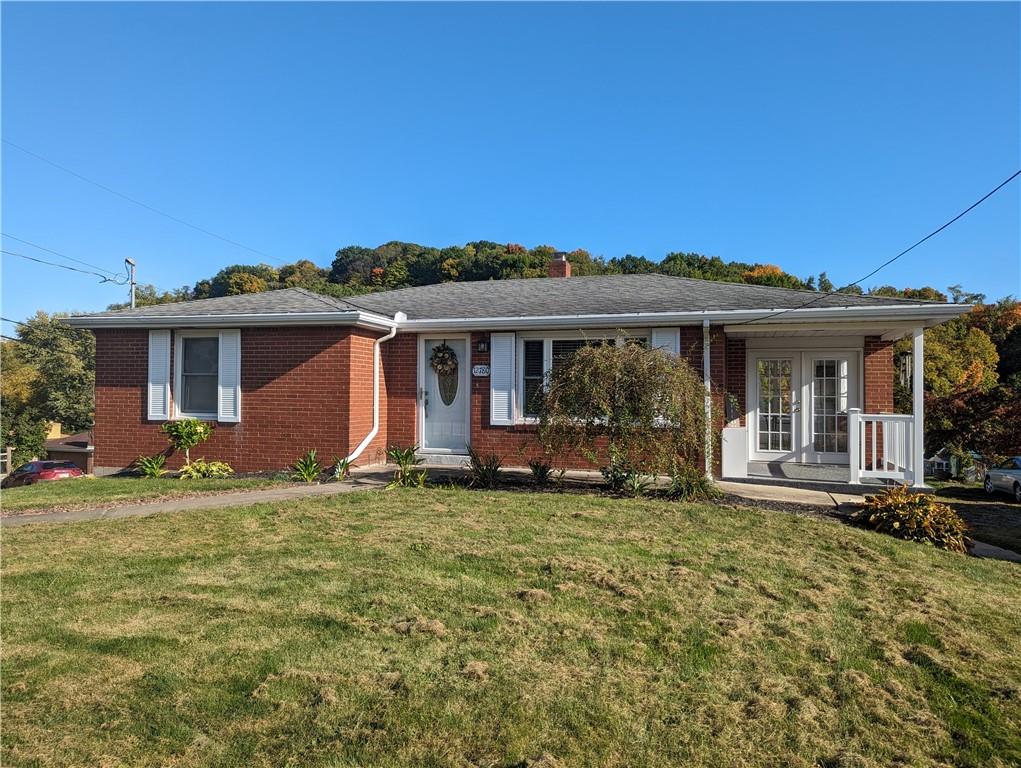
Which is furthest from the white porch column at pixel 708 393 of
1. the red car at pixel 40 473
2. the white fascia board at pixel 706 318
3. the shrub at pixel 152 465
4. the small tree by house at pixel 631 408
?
the red car at pixel 40 473

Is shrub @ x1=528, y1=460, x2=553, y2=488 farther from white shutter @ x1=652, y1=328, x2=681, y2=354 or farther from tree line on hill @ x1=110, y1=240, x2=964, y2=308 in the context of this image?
tree line on hill @ x1=110, y1=240, x2=964, y2=308

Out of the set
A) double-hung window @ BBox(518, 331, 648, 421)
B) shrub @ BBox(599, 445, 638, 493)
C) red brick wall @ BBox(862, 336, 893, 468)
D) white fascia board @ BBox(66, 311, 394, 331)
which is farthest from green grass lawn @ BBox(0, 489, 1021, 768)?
red brick wall @ BBox(862, 336, 893, 468)

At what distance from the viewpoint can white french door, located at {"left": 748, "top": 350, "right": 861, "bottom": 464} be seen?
11.4 meters

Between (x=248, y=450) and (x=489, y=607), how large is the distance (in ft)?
27.0

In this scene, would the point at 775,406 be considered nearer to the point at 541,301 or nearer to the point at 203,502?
the point at 541,301

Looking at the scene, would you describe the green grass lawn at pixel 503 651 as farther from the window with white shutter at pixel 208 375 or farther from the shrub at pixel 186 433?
the window with white shutter at pixel 208 375

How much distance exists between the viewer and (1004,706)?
10.1ft

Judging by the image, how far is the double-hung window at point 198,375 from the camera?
1130 centimetres

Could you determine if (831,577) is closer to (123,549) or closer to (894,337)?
(123,549)

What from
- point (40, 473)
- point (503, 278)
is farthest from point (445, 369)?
point (503, 278)

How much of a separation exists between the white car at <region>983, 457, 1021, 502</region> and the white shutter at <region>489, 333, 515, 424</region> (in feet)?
31.4

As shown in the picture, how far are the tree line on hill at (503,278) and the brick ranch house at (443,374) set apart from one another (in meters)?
6.76

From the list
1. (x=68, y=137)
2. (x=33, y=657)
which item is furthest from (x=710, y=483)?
(x=68, y=137)

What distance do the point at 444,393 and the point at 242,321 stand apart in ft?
12.6
